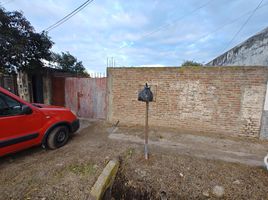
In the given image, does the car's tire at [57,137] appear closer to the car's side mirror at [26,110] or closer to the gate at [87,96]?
the car's side mirror at [26,110]

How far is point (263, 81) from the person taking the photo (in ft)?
14.9

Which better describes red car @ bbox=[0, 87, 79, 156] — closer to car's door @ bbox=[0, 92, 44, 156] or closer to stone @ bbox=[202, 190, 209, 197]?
car's door @ bbox=[0, 92, 44, 156]

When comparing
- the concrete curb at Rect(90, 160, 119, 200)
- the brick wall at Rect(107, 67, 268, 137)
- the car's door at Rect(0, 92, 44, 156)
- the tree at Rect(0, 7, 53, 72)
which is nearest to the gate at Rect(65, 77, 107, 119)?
the brick wall at Rect(107, 67, 268, 137)

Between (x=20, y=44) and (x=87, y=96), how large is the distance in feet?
10.2

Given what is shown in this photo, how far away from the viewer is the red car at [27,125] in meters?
2.96

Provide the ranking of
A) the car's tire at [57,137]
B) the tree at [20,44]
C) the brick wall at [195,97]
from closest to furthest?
1. the car's tire at [57,137]
2. the brick wall at [195,97]
3. the tree at [20,44]

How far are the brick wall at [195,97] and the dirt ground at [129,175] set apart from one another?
6.27 ft

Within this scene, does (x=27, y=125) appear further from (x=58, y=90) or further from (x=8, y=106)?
(x=58, y=90)

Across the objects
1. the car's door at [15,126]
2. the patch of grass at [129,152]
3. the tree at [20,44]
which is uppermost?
the tree at [20,44]

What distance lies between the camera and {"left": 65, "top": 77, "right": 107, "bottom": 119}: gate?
6.50 metres

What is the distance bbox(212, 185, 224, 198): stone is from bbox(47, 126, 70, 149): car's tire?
363cm

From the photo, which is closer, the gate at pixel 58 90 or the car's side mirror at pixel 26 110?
the car's side mirror at pixel 26 110

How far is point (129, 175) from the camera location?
2.93m

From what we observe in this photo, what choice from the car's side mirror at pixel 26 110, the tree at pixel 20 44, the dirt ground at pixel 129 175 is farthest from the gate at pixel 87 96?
the car's side mirror at pixel 26 110
